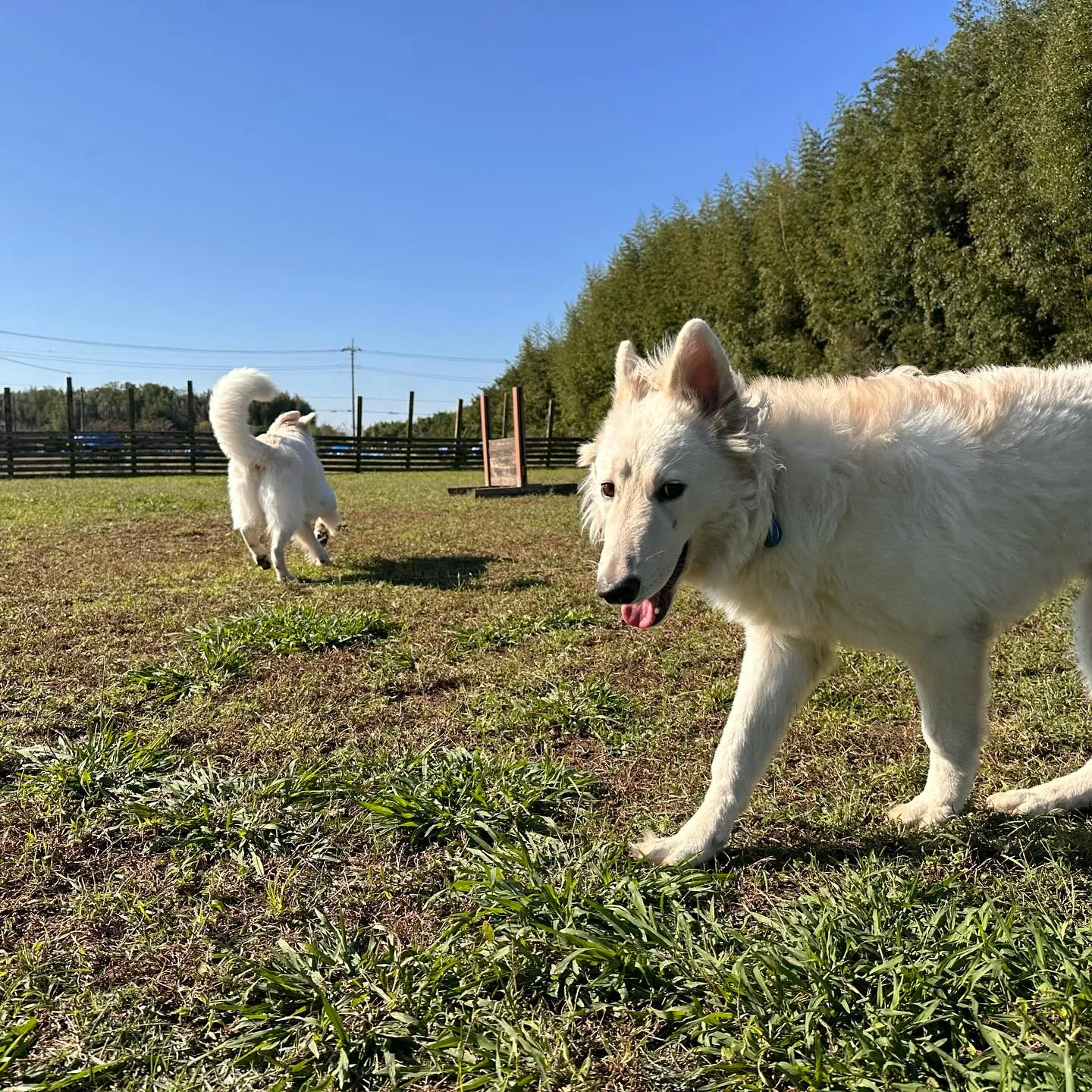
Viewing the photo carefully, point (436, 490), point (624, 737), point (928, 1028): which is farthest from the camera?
point (436, 490)

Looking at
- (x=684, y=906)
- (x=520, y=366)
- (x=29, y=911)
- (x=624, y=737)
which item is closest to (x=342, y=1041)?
(x=684, y=906)

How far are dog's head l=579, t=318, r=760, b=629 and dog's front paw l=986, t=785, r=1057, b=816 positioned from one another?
1099 mm

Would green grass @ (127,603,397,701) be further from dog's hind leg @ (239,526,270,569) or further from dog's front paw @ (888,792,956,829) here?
dog's front paw @ (888,792,956,829)

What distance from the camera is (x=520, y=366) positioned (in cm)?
4403

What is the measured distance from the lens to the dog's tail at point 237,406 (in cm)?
595

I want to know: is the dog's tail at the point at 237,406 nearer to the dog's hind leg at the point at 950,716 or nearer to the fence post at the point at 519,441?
the dog's hind leg at the point at 950,716

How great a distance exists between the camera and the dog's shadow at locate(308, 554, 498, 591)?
5949mm

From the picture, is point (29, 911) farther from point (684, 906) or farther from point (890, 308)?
point (890, 308)

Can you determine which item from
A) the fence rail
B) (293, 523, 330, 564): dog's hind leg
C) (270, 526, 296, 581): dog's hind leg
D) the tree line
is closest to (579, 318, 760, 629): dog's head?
(270, 526, 296, 581): dog's hind leg

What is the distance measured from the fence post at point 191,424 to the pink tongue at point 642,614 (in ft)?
84.7

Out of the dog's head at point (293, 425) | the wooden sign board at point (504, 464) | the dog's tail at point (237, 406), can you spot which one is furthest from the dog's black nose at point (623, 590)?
the wooden sign board at point (504, 464)

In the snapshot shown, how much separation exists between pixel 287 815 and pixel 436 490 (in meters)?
14.5

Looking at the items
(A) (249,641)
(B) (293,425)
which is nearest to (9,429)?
(B) (293,425)

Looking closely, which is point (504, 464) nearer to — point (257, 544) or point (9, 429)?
point (257, 544)
